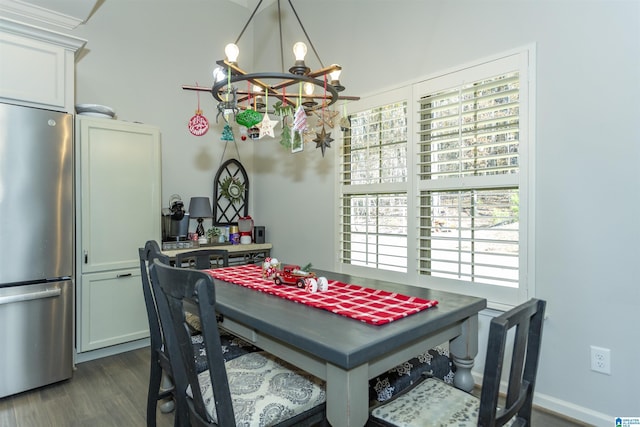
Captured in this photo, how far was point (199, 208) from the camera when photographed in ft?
12.1

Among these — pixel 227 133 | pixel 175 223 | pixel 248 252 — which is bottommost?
pixel 248 252

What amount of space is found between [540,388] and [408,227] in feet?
4.30

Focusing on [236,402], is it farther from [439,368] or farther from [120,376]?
[120,376]

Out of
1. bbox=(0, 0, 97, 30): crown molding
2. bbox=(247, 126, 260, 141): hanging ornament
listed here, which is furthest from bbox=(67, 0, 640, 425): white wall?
bbox=(247, 126, 260, 141): hanging ornament

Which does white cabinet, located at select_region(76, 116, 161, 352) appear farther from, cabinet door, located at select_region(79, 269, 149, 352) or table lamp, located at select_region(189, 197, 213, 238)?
table lamp, located at select_region(189, 197, 213, 238)

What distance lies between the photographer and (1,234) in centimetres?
229

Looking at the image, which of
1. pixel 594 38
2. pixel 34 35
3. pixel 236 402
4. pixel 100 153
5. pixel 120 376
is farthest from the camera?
pixel 100 153

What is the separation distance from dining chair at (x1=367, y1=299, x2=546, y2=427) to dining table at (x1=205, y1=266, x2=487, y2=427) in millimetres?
163

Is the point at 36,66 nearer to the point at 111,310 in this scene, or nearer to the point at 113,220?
the point at 113,220

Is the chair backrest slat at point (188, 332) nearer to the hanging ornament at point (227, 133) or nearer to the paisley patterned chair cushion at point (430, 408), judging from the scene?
the paisley patterned chair cushion at point (430, 408)

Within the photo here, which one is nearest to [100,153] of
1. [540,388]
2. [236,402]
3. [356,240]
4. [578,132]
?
[356,240]

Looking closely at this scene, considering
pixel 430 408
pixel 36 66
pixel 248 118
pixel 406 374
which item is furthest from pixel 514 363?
pixel 36 66

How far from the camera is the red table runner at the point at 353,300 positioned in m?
1.37

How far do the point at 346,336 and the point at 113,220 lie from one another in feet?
8.43
